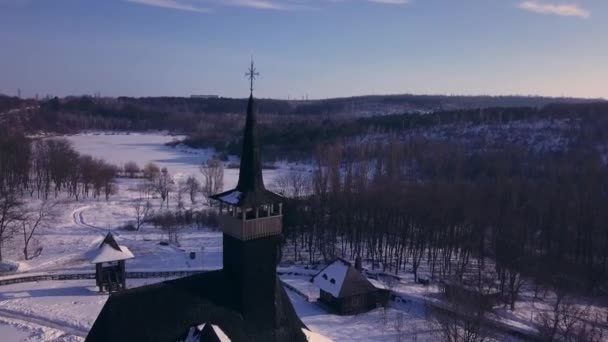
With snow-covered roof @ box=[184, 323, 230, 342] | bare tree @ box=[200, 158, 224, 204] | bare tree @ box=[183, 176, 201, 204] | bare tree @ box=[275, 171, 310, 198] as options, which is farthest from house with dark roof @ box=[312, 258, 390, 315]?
bare tree @ box=[200, 158, 224, 204]

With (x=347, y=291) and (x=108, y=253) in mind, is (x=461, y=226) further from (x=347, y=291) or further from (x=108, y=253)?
(x=108, y=253)

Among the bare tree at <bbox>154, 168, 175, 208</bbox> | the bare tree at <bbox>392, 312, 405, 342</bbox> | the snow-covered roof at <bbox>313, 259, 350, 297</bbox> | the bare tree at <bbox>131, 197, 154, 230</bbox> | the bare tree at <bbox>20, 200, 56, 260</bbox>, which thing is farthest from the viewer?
the bare tree at <bbox>154, 168, 175, 208</bbox>

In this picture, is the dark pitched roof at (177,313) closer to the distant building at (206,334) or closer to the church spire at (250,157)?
the distant building at (206,334)

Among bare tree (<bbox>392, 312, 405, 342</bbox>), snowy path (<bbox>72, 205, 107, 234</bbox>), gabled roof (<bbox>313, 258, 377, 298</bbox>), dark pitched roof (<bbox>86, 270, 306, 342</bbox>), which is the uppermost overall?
dark pitched roof (<bbox>86, 270, 306, 342</bbox>)

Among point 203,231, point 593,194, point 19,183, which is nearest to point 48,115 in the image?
point 19,183

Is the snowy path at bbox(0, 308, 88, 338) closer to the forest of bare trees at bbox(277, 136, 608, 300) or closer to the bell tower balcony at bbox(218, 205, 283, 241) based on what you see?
the bell tower balcony at bbox(218, 205, 283, 241)

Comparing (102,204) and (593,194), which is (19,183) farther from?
(593,194)
